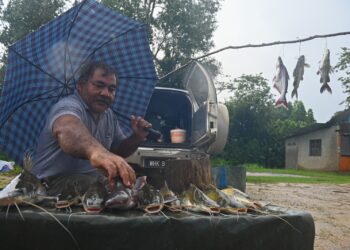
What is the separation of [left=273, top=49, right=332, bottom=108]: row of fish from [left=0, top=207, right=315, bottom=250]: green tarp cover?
251 inches

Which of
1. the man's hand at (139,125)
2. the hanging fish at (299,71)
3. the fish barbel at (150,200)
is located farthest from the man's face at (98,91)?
the hanging fish at (299,71)

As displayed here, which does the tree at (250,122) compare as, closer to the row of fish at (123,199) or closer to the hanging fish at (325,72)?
the hanging fish at (325,72)

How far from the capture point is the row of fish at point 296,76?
748cm

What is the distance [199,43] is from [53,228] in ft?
78.1

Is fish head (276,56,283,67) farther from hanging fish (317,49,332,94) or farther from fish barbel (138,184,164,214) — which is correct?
fish barbel (138,184,164,214)

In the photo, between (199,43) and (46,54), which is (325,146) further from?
(46,54)

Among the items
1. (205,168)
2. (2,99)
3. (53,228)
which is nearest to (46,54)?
(2,99)

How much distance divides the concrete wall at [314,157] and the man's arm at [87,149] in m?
30.7

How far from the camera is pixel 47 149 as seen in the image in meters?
2.50

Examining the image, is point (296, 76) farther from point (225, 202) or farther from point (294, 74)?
point (225, 202)

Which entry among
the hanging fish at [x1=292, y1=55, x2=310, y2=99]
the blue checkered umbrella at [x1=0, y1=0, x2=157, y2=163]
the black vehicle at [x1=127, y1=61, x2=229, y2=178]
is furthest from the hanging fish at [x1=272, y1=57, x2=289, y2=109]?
the blue checkered umbrella at [x1=0, y1=0, x2=157, y2=163]

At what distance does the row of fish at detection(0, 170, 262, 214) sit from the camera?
180cm

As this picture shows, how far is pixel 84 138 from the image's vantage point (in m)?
1.93

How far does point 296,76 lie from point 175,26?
17.9 m
